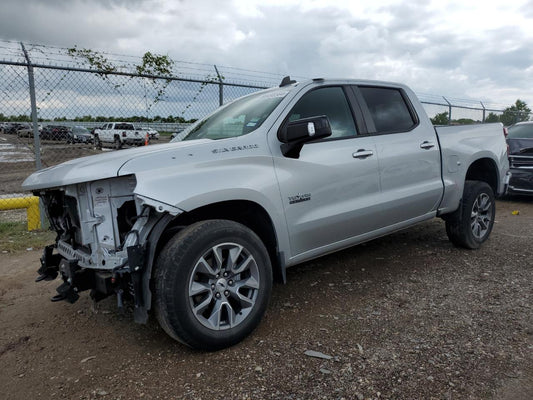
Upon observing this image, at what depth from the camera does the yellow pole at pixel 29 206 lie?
6062mm

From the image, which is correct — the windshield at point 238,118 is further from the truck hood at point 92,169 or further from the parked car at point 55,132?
the parked car at point 55,132

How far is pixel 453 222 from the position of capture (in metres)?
4.88

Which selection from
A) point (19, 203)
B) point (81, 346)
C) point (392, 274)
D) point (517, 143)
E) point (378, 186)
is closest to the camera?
point (81, 346)

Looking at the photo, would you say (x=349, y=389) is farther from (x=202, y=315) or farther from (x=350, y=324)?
(x=202, y=315)

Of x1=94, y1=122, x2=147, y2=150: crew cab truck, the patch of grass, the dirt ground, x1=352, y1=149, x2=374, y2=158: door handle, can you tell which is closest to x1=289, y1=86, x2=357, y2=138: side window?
x1=352, y1=149, x2=374, y2=158: door handle

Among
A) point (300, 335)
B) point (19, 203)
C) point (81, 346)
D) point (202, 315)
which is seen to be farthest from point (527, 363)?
point (19, 203)

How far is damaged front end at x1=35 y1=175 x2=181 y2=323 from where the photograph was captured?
258cm

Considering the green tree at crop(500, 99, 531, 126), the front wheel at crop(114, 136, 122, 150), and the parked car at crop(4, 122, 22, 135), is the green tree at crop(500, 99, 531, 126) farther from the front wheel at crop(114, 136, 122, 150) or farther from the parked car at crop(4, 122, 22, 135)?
the parked car at crop(4, 122, 22, 135)

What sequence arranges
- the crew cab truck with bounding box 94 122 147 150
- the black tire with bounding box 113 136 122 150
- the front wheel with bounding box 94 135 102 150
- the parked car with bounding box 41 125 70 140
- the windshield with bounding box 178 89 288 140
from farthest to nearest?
the black tire with bounding box 113 136 122 150 < the crew cab truck with bounding box 94 122 147 150 < the front wheel with bounding box 94 135 102 150 < the parked car with bounding box 41 125 70 140 < the windshield with bounding box 178 89 288 140

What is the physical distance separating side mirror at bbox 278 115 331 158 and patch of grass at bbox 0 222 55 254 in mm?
4056

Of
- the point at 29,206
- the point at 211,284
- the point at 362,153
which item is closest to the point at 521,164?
the point at 362,153

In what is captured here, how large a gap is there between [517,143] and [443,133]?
470 centimetres

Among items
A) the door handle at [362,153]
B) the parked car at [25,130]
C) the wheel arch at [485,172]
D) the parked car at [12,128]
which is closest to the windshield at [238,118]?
the door handle at [362,153]

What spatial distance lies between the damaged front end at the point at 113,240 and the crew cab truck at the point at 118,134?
5.68 meters
